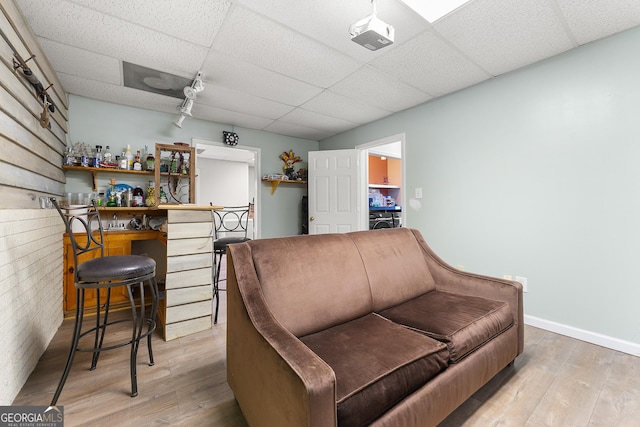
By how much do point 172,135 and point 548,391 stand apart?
450 centimetres

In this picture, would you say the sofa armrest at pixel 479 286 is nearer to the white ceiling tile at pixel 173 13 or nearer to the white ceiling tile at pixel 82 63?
the white ceiling tile at pixel 173 13

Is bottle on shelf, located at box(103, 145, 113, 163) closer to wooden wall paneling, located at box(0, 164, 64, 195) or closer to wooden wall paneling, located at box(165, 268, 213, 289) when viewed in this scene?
wooden wall paneling, located at box(0, 164, 64, 195)

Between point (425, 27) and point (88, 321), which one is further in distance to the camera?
point (88, 321)

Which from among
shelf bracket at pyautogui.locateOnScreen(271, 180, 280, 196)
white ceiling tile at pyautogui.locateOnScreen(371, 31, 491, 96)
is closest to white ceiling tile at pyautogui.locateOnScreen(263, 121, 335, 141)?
shelf bracket at pyautogui.locateOnScreen(271, 180, 280, 196)

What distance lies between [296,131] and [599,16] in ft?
11.8

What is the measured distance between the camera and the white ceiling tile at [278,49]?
193cm

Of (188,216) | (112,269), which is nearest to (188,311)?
(188,216)

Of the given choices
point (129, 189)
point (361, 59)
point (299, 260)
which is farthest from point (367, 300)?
point (129, 189)

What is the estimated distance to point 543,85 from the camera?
2.42m

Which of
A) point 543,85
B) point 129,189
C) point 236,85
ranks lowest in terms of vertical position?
point 129,189

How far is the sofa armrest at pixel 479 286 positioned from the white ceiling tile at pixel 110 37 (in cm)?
255

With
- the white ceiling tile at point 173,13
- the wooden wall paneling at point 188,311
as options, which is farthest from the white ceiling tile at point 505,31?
the wooden wall paneling at point 188,311

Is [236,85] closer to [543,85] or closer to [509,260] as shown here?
[543,85]

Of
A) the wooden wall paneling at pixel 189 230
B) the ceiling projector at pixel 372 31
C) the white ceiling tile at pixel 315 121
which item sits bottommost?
the wooden wall paneling at pixel 189 230
